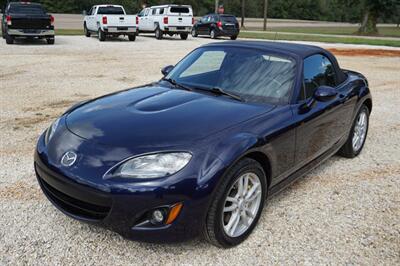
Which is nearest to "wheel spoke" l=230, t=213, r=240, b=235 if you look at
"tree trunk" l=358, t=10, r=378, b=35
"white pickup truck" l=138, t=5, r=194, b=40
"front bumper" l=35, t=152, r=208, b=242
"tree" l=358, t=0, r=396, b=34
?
"front bumper" l=35, t=152, r=208, b=242

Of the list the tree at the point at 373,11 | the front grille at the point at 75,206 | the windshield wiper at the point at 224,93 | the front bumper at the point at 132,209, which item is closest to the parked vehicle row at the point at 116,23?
the windshield wiper at the point at 224,93

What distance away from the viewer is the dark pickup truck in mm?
16719

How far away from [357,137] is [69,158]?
378 centimetres

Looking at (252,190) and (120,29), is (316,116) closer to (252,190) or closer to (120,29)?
(252,190)

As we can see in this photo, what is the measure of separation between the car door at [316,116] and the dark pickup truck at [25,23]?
15.7m

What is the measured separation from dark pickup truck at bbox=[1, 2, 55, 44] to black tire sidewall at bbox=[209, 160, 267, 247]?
54.5 feet

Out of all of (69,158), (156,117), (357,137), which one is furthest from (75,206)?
(357,137)

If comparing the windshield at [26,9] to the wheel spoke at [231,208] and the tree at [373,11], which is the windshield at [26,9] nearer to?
the wheel spoke at [231,208]

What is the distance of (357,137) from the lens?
5.11 metres

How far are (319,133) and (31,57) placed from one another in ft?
39.9

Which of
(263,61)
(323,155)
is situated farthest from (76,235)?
(323,155)

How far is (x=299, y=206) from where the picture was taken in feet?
12.2

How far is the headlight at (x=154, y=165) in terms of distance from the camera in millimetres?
2574

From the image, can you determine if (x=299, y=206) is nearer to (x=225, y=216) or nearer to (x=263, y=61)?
(x=225, y=216)
